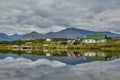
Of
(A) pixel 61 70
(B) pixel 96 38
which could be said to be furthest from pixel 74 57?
(B) pixel 96 38

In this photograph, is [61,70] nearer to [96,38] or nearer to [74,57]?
[74,57]

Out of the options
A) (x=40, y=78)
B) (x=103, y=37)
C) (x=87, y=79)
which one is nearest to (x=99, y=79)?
(x=87, y=79)

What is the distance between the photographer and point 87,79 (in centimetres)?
2217

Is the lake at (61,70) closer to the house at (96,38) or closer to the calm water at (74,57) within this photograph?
the calm water at (74,57)

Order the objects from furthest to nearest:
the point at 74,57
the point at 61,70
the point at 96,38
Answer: the point at 96,38 < the point at 74,57 < the point at 61,70

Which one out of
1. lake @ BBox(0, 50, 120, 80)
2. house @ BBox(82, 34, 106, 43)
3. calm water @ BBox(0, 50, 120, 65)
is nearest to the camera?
lake @ BBox(0, 50, 120, 80)

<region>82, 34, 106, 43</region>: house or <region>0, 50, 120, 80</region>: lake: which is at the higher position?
<region>82, 34, 106, 43</region>: house

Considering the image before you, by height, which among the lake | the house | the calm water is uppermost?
the house

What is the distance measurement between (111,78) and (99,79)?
1.20 meters

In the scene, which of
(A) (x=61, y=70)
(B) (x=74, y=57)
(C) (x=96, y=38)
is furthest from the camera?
(C) (x=96, y=38)

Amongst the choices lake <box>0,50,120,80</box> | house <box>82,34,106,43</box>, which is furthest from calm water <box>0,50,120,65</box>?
house <box>82,34,106,43</box>

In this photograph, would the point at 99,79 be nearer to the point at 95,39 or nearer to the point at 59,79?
the point at 59,79

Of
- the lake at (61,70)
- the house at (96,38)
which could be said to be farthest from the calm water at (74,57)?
the house at (96,38)

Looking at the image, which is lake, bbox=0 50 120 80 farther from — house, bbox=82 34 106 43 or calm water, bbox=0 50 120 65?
house, bbox=82 34 106 43
